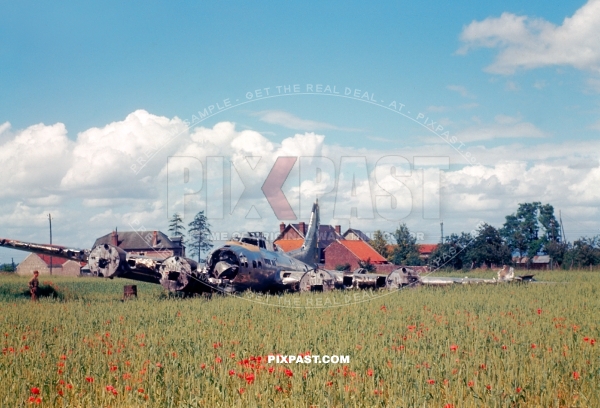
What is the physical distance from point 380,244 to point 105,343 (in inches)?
2351

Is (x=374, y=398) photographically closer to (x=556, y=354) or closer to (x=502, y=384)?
(x=502, y=384)

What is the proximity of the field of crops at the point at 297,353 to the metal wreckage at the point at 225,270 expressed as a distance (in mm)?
4164

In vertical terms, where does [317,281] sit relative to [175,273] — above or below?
below

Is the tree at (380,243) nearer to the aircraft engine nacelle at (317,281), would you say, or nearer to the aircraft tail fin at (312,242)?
the aircraft tail fin at (312,242)

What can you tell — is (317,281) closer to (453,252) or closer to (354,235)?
(453,252)

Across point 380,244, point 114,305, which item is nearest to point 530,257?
point 380,244

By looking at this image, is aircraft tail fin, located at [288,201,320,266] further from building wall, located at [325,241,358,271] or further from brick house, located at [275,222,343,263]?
brick house, located at [275,222,343,263]

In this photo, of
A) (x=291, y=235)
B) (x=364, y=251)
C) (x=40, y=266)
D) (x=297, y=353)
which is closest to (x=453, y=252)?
(x=364, y=251)

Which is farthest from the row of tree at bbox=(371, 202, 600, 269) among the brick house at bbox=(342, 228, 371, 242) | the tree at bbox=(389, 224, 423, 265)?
the brick house at bbox=(342, 228, 371, 242)

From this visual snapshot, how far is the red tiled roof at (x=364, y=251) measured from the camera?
2495 inches

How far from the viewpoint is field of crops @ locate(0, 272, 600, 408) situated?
21.5 feet

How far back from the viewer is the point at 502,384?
693cm

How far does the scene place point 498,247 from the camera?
202ft

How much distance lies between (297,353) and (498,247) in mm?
57241
